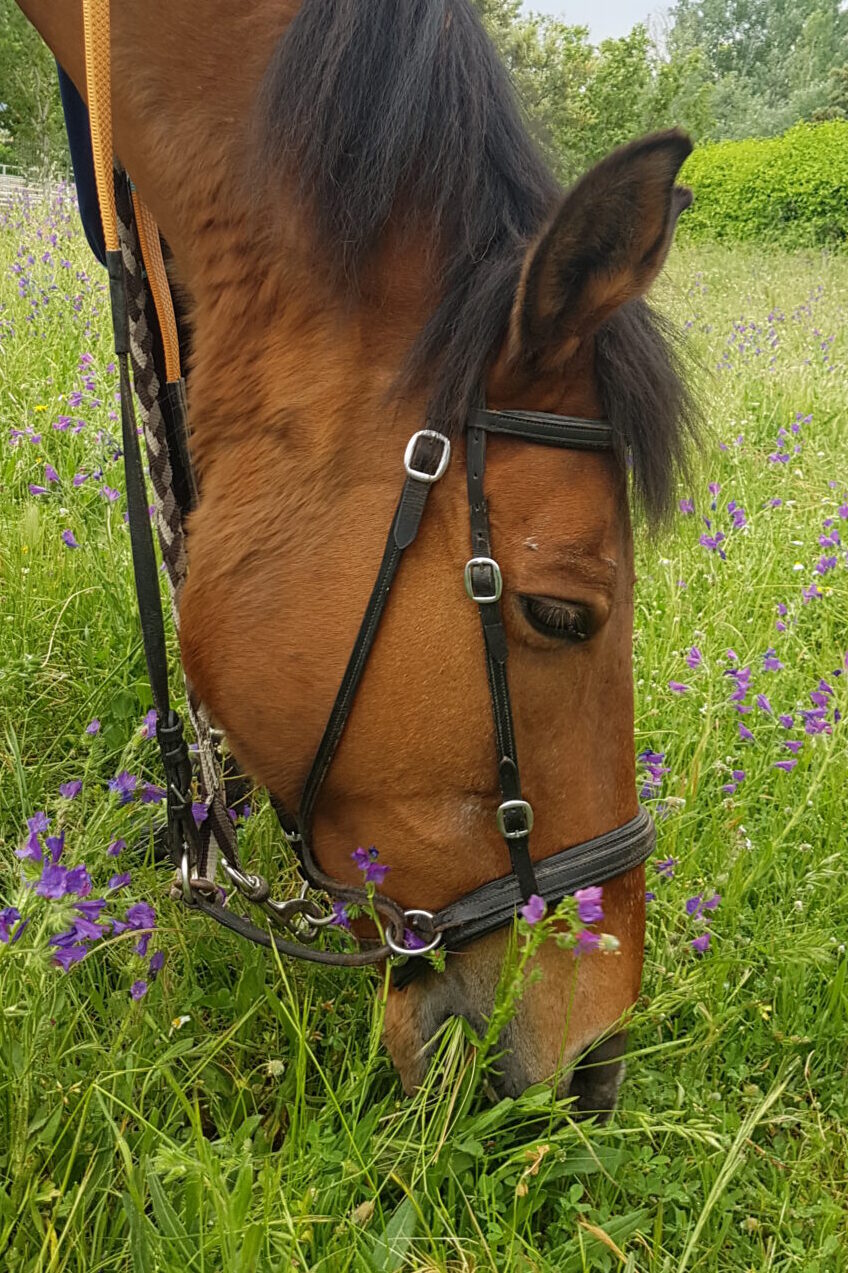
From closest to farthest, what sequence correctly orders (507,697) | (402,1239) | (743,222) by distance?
1. (402,1239)
2. (507,697)
3. (743,222)

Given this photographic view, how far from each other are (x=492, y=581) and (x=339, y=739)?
40 cm

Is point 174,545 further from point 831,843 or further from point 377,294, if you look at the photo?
point 831,843

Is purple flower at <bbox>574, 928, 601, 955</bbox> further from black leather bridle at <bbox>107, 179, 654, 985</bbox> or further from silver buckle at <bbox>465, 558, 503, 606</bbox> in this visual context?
silver buckle at <bbox>465, 558, 503, 606</bbox>

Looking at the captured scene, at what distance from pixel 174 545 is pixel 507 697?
2.62 ft

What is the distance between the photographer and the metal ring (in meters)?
1.57

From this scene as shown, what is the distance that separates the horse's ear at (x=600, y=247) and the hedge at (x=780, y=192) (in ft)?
65.7

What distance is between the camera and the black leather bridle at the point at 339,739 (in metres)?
1.44

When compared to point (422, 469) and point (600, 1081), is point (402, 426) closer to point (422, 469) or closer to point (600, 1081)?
point (422, 469)

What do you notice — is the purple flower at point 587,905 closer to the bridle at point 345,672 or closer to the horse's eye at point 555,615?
the bridle at point 345,672

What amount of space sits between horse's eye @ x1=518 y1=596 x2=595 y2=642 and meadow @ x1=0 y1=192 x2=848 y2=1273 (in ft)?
1.00

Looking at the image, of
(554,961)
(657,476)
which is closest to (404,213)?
(657,476)

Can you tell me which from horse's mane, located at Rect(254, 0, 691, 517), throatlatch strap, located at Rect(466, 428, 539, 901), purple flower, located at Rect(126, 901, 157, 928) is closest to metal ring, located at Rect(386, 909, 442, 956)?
throatlatch strap, located at Rect(466, 428, 539, 901)

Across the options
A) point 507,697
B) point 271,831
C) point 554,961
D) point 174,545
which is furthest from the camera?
point 271,831

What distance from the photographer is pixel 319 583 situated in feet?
4.92
